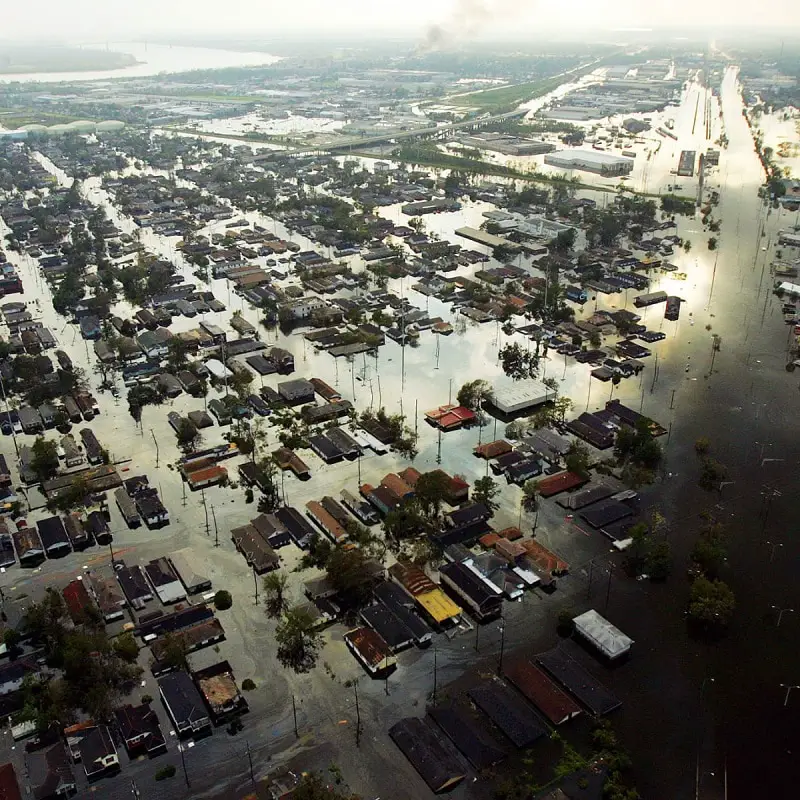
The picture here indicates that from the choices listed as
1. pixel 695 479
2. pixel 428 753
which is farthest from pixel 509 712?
pixel 695 479

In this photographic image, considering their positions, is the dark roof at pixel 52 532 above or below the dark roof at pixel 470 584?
above

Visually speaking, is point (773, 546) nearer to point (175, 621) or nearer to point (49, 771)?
point (175, 621)

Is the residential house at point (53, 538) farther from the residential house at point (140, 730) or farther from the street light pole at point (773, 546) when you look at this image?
the street light pole at point (773, 546)

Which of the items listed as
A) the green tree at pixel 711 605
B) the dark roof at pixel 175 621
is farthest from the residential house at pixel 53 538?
the green tree at pixel 711 605

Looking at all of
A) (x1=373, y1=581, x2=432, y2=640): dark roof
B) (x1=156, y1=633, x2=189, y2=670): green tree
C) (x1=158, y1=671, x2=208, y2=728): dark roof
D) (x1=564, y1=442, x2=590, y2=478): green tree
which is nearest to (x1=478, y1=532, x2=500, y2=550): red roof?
(x1=373, y1=581, x2=432, y2=640): dark roof

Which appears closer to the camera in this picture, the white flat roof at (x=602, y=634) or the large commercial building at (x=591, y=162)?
the white flat roof at (x=602, y=634)

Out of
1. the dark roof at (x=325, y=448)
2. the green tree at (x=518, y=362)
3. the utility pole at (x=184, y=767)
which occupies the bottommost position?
the utility pole at (x=184, y=767)

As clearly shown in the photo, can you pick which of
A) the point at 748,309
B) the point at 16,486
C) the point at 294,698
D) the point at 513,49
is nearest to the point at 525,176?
the point at 748,309
